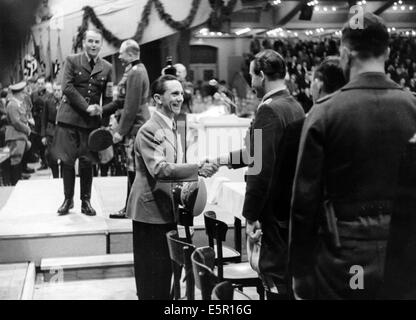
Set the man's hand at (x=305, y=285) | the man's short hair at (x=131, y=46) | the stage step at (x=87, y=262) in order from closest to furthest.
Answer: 1. the man's hand at (x=305, y=285)
2. the stage step at (x=87, y=262)
3. the man's short hair at (x=131, y=46)

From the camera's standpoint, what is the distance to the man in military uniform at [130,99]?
377 cm

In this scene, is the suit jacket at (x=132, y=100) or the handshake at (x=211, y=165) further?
the suit jacket at (x=132, y=100)

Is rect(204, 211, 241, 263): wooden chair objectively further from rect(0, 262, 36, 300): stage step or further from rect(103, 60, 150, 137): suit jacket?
rect(103, 60, 150, 137): suit jacket

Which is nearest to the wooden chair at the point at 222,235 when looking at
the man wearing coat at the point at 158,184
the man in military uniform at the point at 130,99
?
the man wearing coat at the point at 158,184

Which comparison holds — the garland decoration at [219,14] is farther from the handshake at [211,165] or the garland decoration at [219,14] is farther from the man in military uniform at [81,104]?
the handshake at [211,165]

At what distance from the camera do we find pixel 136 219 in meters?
2.64

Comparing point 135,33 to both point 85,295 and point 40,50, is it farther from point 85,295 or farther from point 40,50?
point 85,295

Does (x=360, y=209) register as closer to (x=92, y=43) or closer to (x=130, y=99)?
(x=130, y=99)

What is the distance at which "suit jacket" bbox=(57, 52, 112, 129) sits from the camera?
3.86 meters

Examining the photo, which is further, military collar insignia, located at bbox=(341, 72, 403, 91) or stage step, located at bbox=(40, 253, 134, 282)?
stage step, located at bbox=(40, 253, 134, 282)

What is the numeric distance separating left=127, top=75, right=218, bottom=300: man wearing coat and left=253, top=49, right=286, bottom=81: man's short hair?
520mm

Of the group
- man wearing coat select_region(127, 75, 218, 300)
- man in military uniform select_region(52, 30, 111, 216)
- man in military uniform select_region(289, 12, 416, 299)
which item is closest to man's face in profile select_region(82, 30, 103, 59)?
man in military uniform select_region(52, 30, 111, 216)

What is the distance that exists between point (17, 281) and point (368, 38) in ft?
7.86
